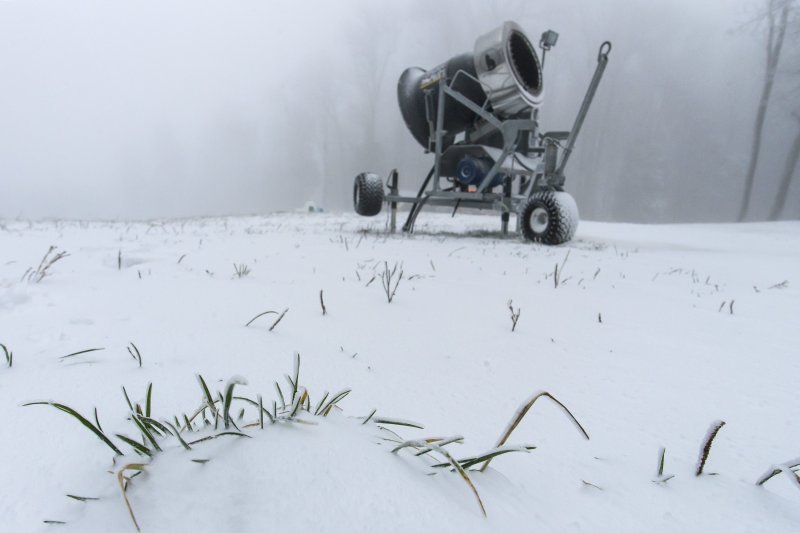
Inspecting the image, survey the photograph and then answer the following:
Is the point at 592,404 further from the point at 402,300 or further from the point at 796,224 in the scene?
the point at 796,224

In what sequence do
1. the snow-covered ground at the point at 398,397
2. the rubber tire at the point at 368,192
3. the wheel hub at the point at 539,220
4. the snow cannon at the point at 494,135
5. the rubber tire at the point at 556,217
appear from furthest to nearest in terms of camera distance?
the rubber tire at the point at 368,192
the snow cannon at the point at 494,135
the wheel hub at the point at 539,220
the rubber tire at the point at 556,217
the snow-covered ground at the point at 398,397

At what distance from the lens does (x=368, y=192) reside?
20.1 feet

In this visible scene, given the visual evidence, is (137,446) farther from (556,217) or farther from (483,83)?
(483,83)

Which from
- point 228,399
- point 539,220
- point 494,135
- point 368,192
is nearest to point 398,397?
Result: point 228,399

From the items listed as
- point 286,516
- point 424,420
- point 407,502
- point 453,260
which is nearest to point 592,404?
point 424,420

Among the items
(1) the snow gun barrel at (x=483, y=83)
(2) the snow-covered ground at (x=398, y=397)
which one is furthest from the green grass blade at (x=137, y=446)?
(1) the snow gun barrel at (x=483, y=83)

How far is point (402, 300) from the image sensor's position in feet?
5.80

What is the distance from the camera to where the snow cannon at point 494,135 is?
479 centimetres

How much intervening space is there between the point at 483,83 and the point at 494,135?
1.12 m

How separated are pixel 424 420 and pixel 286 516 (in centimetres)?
44

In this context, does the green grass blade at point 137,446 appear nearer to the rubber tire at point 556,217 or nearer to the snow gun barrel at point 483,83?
the rubber tire at point 556,217

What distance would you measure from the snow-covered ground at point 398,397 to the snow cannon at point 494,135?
2.75 metres

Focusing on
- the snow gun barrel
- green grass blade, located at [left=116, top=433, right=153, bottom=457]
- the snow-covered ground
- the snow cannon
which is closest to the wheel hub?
the snow cannon

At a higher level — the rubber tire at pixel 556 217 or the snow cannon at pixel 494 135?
the snow cannon at pixel 494 135
